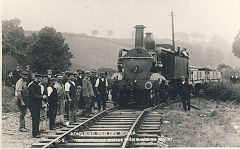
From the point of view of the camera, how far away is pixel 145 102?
48.5ft

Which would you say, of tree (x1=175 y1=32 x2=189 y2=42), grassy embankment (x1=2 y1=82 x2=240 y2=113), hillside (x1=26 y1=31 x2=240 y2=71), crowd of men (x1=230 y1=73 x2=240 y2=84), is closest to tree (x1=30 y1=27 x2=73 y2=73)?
grassy embankment (x1=2 y1=82 x2=240 y2=113)

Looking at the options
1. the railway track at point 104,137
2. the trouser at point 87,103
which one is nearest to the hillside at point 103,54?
the trouser at point 87,103

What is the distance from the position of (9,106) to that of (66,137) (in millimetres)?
6631

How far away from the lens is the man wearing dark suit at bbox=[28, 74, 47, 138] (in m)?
8.45

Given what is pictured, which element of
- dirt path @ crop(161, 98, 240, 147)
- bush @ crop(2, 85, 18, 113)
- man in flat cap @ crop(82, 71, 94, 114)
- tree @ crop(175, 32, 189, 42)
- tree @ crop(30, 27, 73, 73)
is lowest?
dirt path @ crop(161, 98, 240, 147)

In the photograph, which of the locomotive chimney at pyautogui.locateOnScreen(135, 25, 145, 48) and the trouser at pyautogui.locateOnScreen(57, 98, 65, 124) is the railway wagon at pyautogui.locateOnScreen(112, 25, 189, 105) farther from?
the trouser at pyautogui.locateOnScreen(57, 98, 65, 124)

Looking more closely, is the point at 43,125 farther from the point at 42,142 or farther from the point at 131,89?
the point at 131,89

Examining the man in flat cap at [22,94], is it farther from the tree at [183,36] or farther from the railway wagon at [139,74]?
the tree at [183,36]

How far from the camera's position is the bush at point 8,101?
42.7 feet

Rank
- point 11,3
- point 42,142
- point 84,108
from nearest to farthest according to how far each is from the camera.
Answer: point 42,142
point 11,3
point 84,108

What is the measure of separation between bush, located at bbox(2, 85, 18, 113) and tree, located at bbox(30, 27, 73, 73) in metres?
9.61

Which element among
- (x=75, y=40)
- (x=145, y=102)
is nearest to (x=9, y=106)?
(x=145, y=102)

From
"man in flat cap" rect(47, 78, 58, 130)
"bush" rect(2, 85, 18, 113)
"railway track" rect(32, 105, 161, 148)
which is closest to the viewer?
"railway track" rect(32, 105, 161, 148)

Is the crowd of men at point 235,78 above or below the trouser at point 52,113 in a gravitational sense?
above
